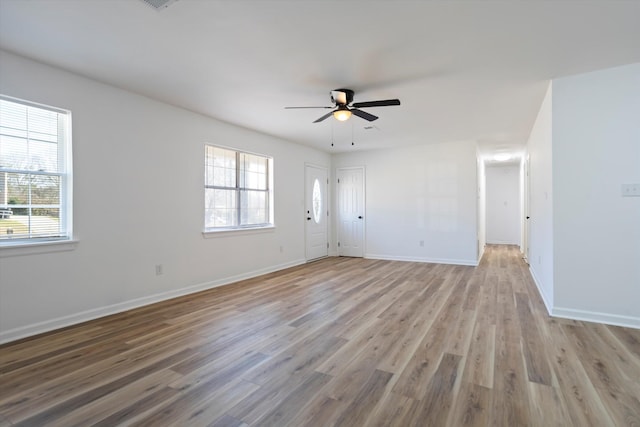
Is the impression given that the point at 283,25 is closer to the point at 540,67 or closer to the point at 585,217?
the point at 540,67

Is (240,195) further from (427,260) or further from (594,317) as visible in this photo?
(594,317)

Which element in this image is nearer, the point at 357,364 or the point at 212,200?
the point at 357,364

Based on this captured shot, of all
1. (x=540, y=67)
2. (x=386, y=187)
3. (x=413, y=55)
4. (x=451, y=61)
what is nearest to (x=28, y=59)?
(x=413, y=55)

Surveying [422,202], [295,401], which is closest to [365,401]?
[295,401]

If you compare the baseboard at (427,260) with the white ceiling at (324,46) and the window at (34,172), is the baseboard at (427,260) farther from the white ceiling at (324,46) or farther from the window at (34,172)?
the window at (34,172)

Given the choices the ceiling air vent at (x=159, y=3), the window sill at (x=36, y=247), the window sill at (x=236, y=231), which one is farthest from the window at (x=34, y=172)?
the ceiling air vent at (x=159, y=3)

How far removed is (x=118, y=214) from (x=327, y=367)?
2.95 meters

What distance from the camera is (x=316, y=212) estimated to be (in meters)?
7.43

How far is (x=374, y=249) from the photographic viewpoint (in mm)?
7500

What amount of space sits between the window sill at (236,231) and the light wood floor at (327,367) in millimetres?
1093

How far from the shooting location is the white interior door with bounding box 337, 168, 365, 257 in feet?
25.2

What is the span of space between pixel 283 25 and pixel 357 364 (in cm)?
266

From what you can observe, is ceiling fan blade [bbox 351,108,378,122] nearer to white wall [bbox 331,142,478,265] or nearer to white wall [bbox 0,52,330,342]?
white wall [bbox 0,52,330,342]

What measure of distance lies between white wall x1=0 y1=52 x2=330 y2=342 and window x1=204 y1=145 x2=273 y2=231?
8.2 inches
